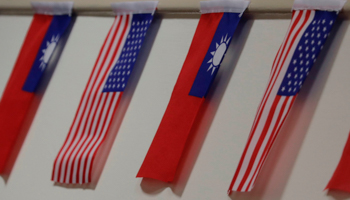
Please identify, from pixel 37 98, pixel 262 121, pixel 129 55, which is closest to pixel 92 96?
pixel 129 55

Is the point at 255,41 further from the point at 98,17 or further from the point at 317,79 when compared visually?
the point at 98,17

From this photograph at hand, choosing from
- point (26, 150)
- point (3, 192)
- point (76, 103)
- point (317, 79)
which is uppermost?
point (317, 79)

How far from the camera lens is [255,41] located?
86.7 inches

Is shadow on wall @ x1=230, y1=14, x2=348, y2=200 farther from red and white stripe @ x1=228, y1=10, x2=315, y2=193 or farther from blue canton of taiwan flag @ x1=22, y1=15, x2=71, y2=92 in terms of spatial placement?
blue canton of taiwan flag @ x1=22, y1=15, x2=71, y2=92

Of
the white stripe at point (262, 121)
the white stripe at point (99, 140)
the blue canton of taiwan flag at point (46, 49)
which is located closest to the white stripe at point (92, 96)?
the white stripe at point (99, 140)

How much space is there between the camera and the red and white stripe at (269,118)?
77.5 inches

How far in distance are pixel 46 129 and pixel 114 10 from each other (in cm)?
80

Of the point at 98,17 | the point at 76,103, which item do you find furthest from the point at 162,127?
the point at 98,17

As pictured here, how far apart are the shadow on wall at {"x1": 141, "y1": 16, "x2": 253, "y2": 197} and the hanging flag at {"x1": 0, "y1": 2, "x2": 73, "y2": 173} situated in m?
0.99

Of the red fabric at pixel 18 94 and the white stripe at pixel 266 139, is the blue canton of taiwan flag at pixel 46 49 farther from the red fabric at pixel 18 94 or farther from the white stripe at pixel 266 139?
the white stripe at pixel 266 139

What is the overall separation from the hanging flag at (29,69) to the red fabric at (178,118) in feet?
3.12

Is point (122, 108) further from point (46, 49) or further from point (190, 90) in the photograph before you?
point (46, 49)

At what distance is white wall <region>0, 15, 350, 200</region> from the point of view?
195 cm

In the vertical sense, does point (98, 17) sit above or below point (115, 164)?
above
